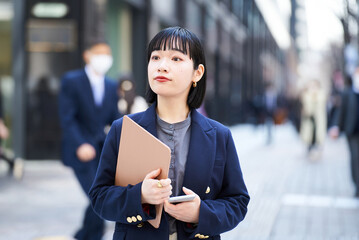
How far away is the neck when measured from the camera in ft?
8.49

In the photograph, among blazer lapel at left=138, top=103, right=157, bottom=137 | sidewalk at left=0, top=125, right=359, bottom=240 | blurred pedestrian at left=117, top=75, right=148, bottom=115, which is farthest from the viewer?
blurred pedestrian at left=117, top=75, right=148, bottom=115

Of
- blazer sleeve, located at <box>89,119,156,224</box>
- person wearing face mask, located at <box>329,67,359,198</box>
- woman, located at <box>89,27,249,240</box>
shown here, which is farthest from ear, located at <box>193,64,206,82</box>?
person wearing face mask, located at <box>329,67,359,198</box>

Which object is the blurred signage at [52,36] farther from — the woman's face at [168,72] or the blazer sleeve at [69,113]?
the woman's face at [168,72]

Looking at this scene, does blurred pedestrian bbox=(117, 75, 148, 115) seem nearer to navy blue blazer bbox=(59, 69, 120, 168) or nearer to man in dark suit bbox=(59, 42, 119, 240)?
man in dark suit bbox=(59, 42, 119, 240)

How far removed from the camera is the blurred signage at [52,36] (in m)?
13.3

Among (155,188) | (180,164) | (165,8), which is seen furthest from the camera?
(165,8)

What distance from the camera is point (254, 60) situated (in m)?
45.6

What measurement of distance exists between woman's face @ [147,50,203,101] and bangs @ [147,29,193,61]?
2 cm

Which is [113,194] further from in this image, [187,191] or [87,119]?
[87,119]

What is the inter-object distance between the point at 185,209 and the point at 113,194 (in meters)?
0.31

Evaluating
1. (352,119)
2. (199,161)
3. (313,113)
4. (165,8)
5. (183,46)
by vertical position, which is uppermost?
(183,46)

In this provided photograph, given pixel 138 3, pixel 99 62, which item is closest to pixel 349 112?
pixel 99 62

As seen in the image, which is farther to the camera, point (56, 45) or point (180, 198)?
point (56, 45)

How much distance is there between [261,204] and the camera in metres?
8.78
